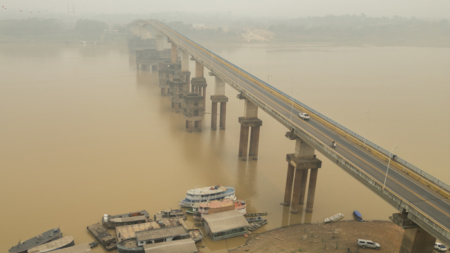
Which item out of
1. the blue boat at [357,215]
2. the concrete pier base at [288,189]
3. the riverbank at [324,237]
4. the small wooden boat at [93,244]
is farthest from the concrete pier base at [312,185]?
the small wooden boat at [93,244]

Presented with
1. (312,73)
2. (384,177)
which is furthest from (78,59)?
(384,177)

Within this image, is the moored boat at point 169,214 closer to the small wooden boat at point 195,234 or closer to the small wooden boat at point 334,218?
the small wooden boat at point 195,234

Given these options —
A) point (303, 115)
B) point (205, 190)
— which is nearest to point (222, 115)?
point (303, 115)

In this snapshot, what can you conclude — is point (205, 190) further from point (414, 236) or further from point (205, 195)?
point (414, 236)

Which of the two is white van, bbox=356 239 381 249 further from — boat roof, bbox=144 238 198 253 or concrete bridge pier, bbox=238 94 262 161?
concrete bridge pier, bbox=238 94 262 161

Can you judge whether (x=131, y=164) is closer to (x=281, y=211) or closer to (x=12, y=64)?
(x=281, y=211)

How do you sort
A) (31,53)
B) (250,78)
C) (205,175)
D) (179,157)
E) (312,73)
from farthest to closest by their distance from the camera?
(31,53) < (312,73) < (250,78) < (179,157) < (205,175)
